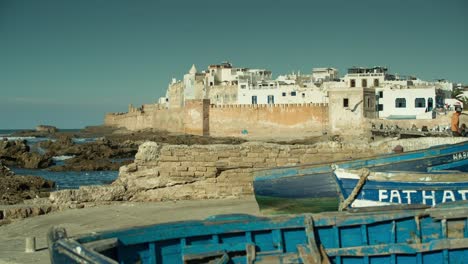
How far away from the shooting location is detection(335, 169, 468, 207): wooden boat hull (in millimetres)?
7715

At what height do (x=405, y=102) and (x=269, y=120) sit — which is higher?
(x=405, y=102)

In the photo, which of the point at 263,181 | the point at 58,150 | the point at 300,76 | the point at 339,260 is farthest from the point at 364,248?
the point at 300,76

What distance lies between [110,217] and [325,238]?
530 centimetres

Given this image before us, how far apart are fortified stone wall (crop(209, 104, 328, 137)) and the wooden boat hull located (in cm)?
4342

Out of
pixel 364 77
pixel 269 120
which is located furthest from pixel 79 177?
pixel 364 77

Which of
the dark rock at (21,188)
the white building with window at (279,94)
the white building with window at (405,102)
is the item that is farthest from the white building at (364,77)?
the dark rock at (21,188)

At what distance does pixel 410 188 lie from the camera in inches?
308

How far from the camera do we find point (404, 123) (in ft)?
137

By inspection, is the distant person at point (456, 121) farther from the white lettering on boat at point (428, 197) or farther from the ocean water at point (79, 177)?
the ocean water at point (79, 177)

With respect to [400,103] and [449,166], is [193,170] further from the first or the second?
[400,103]

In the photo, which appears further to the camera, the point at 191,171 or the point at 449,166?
the point at 191,171

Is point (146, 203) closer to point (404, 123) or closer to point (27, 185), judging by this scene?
point (27, 185)

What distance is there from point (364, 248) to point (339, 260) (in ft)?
0.90

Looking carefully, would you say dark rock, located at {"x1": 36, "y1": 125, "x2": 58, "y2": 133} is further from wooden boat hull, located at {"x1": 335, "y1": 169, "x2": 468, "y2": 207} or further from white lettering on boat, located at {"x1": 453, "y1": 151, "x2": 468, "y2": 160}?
wooden boat hull, located at {"x1": 335, "y1": 169, "x2": 468, "y2": 207}
